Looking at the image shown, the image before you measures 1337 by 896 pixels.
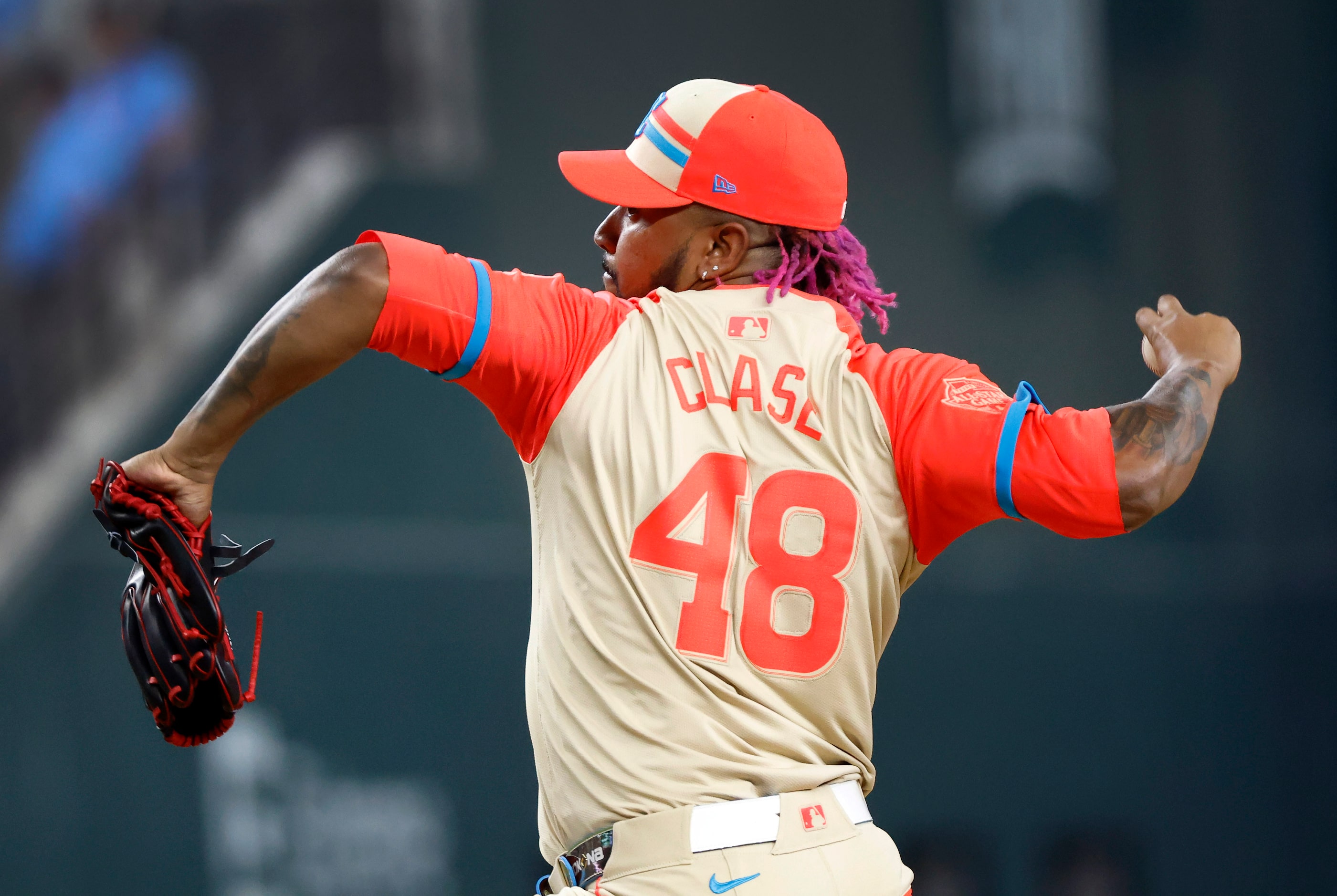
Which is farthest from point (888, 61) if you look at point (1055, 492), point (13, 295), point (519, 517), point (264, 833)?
point (1055, 492)

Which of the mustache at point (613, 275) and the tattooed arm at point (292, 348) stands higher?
the mustache at point (613, 275)

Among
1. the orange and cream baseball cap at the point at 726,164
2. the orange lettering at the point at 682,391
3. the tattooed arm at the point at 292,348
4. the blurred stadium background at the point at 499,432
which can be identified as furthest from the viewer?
the blurred stadium background at the point at 499,432

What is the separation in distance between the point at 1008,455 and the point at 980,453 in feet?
0.10

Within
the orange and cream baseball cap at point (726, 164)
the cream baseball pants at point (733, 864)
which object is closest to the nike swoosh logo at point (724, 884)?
the cream baseball pants at point (733, 864)

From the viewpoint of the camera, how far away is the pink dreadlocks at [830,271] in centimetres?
169

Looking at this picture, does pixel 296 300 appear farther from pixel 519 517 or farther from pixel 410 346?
pixel 519 517

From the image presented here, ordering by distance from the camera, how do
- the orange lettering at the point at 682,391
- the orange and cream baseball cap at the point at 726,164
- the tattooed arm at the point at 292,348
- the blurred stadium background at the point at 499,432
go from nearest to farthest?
the tattooed arm at the point at 292,348
the orange lettering at the point at 682,391
the orange and cream baseball cap at the point at 726,164
the blurred stadium background at the point at 499,432

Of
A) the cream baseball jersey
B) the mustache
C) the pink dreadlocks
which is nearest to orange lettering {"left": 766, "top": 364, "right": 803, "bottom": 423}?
the cream baseball jersey

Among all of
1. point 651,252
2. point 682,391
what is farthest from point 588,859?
point 651,252

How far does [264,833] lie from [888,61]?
3051 mm

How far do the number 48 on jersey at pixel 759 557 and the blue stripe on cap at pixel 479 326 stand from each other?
25cm

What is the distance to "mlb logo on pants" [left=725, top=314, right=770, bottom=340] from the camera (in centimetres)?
155

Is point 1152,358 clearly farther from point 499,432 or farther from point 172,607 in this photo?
point 499,432

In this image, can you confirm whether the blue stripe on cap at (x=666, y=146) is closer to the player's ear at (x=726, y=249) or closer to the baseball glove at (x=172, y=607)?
the player's ear at (x=726, y=249)
